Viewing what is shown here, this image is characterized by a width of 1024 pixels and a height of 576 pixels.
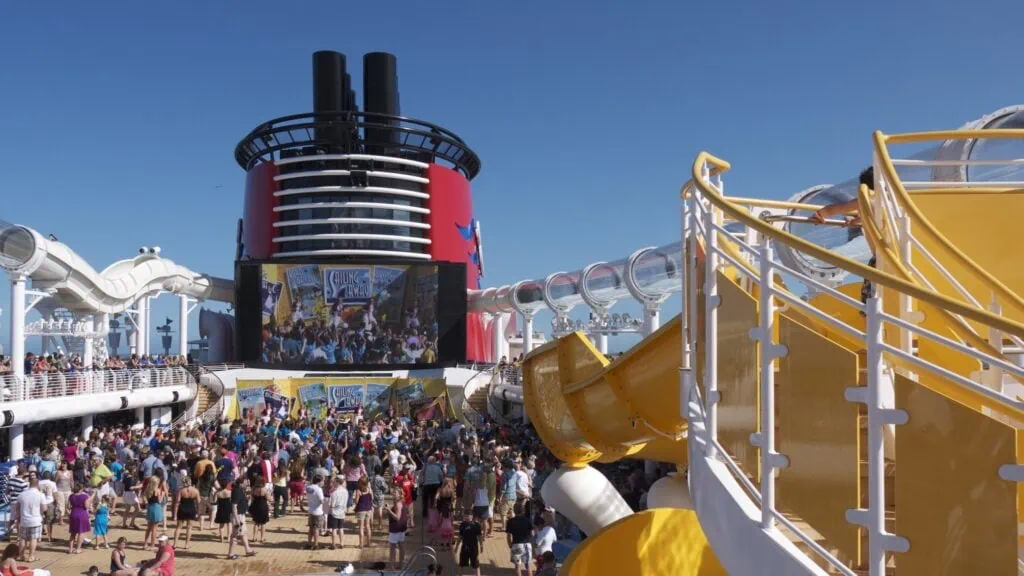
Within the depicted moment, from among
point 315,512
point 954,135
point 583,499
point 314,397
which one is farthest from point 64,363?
point 954,135

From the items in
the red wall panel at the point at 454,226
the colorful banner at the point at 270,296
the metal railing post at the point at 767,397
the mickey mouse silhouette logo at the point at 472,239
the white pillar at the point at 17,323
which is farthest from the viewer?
the mickey mouse silhouette logo at the point at 472,239

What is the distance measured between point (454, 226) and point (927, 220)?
3991cm

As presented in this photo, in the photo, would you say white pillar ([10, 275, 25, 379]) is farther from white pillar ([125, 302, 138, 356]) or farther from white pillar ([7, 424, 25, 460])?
white pillar ([125, 302, 138, 356])

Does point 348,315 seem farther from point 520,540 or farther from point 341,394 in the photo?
point 520,540

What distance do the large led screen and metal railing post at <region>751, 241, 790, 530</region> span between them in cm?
3275

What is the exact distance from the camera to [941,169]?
9281 mm

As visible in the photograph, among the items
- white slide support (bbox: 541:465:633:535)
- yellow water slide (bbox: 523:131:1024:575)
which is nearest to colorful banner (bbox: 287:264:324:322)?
white slide support (bbox: 541:465:633:535)

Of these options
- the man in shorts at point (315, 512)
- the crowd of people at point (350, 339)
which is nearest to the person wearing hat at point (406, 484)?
the man in shorts at point (315, 512)

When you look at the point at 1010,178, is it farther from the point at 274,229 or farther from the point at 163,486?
the point at 274,229

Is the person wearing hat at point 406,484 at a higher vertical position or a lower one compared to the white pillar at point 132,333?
lower

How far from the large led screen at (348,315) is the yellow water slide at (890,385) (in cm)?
3047

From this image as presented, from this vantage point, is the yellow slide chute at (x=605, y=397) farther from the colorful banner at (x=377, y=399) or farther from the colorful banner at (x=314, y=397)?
the colorful banner at (x=314, y=397)

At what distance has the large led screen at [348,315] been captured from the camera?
34562 mm

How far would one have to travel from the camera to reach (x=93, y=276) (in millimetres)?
24844
